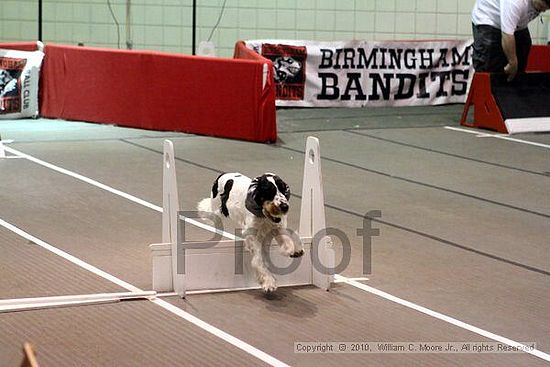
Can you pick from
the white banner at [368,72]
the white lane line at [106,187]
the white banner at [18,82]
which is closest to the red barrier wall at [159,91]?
the white banner at [18,82]

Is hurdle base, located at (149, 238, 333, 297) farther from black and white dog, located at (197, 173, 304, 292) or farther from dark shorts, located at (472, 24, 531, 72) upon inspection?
dark shorts, located at (472, 24, 531, 72)

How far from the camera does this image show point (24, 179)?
404 inches

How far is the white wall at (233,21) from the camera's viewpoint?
18109 millimetres

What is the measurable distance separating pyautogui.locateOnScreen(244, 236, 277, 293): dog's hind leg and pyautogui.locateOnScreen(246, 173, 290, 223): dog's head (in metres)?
0.27

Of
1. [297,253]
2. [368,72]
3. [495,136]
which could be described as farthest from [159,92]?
[297,253]

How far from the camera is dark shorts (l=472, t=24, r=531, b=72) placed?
1441 cm

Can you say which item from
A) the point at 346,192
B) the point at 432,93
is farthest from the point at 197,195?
the point at 432,93

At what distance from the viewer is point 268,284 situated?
6.47 metres

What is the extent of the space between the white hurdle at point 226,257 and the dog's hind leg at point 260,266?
119 mm

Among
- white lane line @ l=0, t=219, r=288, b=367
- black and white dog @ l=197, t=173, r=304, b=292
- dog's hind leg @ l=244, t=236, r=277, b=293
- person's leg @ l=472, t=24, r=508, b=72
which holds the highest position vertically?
person's leg @ l=472, t=24, r=508, b=72

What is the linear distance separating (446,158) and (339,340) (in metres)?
6.71

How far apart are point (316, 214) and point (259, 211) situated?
691 millimetres

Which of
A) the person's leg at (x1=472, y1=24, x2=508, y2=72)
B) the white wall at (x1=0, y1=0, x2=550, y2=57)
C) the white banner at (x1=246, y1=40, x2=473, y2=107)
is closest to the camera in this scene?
the person's leg at (x1=472, y1=24, x2=508, y2=72)

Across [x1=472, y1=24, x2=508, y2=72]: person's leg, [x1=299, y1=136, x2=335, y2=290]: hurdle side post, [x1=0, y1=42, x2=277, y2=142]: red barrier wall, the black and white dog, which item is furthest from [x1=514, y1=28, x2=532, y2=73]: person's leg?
the black and white dog
